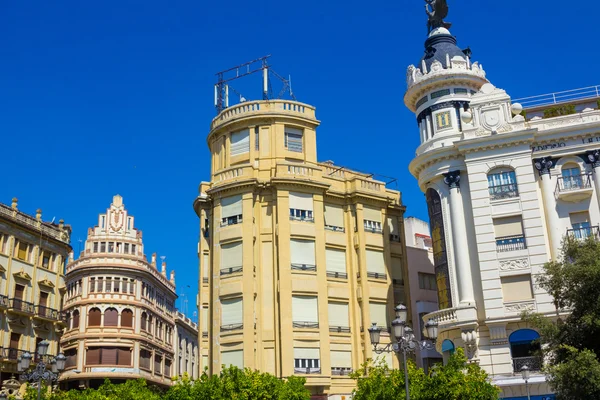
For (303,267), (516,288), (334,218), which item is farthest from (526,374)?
(334,218)

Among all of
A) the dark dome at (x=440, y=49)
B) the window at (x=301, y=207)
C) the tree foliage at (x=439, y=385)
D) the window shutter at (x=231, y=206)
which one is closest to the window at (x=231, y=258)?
the window shutter at (x=231, y=206)

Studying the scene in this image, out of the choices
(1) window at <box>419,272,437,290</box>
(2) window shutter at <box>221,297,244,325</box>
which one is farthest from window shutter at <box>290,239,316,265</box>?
(1) window at <box>419,272,437,290</box>

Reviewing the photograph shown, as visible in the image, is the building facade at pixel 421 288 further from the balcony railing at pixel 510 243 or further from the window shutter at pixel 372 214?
the balcony railing at pixel 510 243

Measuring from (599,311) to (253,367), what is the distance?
19461 millimetres

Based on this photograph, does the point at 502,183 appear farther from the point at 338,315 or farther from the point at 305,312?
the point at 305,312

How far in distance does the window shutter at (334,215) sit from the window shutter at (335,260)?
1.70 metres

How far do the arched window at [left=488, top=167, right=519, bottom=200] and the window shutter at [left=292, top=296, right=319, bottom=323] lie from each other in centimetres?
1138

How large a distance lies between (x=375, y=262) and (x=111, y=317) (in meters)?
27.2

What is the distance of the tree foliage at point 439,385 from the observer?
87.3 feet

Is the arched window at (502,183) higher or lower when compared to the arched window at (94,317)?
higher

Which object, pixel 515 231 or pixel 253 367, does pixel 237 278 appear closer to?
pixel 253 367

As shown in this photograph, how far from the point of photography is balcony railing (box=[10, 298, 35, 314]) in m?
44.3

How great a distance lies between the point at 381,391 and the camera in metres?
28.2

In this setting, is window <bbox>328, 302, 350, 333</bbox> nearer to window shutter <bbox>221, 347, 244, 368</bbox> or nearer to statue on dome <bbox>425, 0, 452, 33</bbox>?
window shutter <bbox>221, 347, 244, 368</bbox>
